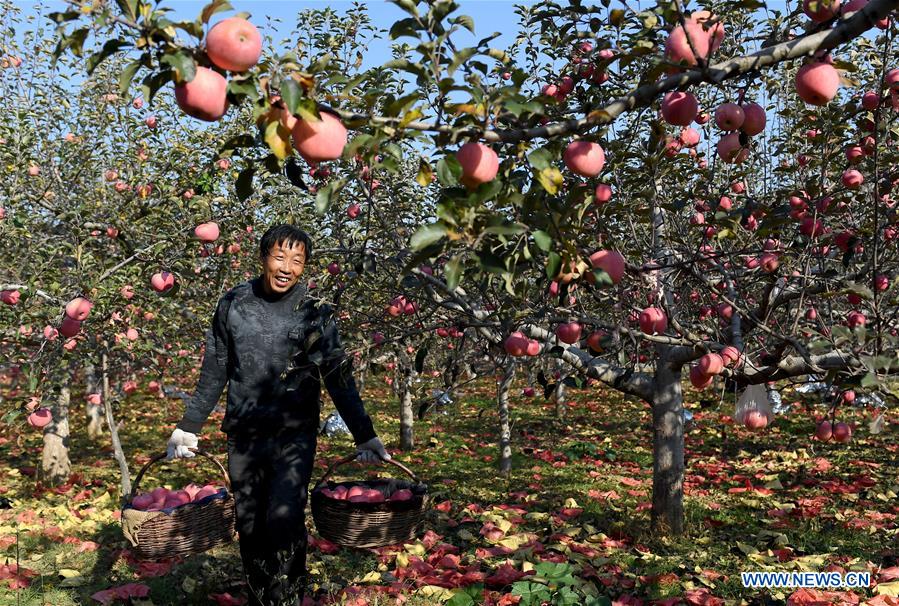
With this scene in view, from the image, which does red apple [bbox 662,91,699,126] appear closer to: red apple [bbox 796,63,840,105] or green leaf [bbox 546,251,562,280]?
red apple [bbox 796,63,840,105]

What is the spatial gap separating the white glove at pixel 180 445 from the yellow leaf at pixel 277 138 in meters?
2.45

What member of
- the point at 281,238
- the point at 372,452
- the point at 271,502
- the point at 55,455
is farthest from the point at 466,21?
the point at 55,455

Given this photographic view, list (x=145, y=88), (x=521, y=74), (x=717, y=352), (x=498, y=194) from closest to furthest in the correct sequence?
(x=145, y=88) → (x=498, y=194) → (x=521, y=74) → (x=717, y=352)

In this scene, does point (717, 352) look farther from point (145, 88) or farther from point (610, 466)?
point (610, 466)

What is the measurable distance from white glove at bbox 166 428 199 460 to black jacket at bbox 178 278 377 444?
73mm

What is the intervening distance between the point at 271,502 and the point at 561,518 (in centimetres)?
307

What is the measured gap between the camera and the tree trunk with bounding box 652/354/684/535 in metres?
5.16

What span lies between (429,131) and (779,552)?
443 centimetres

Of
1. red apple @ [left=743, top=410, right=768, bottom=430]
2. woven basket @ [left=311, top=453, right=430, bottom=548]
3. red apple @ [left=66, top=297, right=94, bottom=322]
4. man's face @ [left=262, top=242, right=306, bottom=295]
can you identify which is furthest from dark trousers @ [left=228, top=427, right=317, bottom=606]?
red apple @ [left=743, top=410, right=768, bottom=430]

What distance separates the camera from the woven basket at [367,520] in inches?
133

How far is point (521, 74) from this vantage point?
1874mm

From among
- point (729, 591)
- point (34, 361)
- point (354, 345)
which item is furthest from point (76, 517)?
point (729, 591)

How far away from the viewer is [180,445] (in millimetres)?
3535

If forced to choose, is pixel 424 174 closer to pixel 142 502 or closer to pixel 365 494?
pixel 365 494
